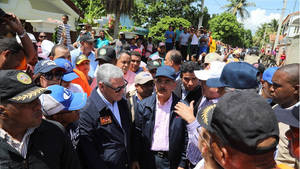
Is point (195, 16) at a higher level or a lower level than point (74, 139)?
higher

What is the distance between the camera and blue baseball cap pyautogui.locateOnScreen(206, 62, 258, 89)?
223 centimetres

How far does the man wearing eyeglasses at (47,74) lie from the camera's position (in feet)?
8.01

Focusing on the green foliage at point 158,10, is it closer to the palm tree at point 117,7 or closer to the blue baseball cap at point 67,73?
the palm tree at point 117,7

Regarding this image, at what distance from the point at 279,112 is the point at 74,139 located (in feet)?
6.07

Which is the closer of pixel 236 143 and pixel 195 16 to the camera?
pixel 236 143

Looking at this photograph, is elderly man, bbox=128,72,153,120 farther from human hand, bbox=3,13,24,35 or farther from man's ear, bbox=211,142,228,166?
man's ear, bbox=211,142,228,166

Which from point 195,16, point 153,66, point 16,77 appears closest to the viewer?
point 16,77

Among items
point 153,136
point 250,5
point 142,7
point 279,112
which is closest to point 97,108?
point 153,136

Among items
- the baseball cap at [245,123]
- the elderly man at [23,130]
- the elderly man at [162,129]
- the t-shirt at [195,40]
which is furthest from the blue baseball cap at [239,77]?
the t-shirt at [195,40]

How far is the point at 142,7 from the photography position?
2262cm

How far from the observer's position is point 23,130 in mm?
1395

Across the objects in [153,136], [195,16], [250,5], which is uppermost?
[250,5]

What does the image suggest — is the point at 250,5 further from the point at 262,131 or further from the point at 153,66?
the point at 262,131

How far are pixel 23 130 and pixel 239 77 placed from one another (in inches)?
83.6
